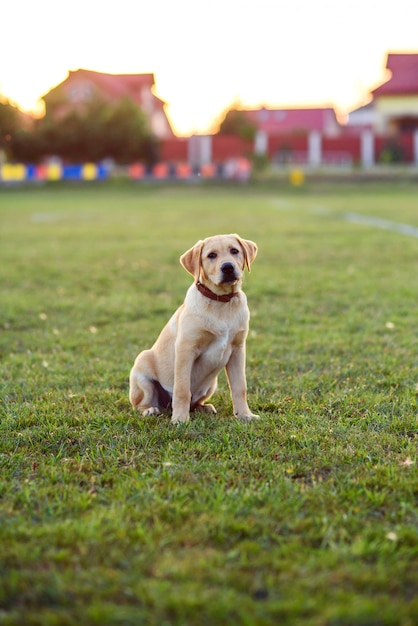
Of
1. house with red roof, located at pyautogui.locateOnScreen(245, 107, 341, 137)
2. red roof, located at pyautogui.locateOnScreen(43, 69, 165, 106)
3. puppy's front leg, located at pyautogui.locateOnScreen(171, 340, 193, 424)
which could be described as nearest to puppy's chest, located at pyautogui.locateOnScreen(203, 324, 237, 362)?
puppy's front leg, located at pyautogui.locateOnScreen(171, 340, 193, 424)

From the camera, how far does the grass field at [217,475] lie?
2283mm

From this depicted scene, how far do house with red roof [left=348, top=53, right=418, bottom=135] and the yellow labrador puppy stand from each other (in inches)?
2079

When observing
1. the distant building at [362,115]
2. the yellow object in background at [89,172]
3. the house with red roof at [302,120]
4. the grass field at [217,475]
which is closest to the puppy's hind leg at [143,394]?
the grass field at [217,475]

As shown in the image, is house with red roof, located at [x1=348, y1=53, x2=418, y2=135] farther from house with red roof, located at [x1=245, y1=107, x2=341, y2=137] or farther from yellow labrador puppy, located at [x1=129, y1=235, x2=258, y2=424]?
yellow labrador puppy, located at [x1=129, y1=235, x2=258, y2=424]

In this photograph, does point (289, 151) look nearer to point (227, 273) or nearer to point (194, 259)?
point (194, 259)

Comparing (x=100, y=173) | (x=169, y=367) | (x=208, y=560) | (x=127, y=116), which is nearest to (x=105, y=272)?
(x=169, y=367)

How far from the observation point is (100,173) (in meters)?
41.6

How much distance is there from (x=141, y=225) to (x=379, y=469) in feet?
48.7

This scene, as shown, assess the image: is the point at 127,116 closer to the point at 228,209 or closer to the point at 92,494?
the point at 228,209

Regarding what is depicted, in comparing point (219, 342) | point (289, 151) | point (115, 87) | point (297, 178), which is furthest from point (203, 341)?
point (115, 87)

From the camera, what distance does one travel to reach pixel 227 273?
3.88 m

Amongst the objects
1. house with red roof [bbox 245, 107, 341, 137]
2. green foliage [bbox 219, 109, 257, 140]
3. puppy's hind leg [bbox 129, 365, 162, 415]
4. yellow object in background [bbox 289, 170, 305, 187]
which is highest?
house with red roof [bbox 245, 107, 341, 137]

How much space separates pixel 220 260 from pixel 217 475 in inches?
48.1

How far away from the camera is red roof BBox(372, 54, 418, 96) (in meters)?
53.2
